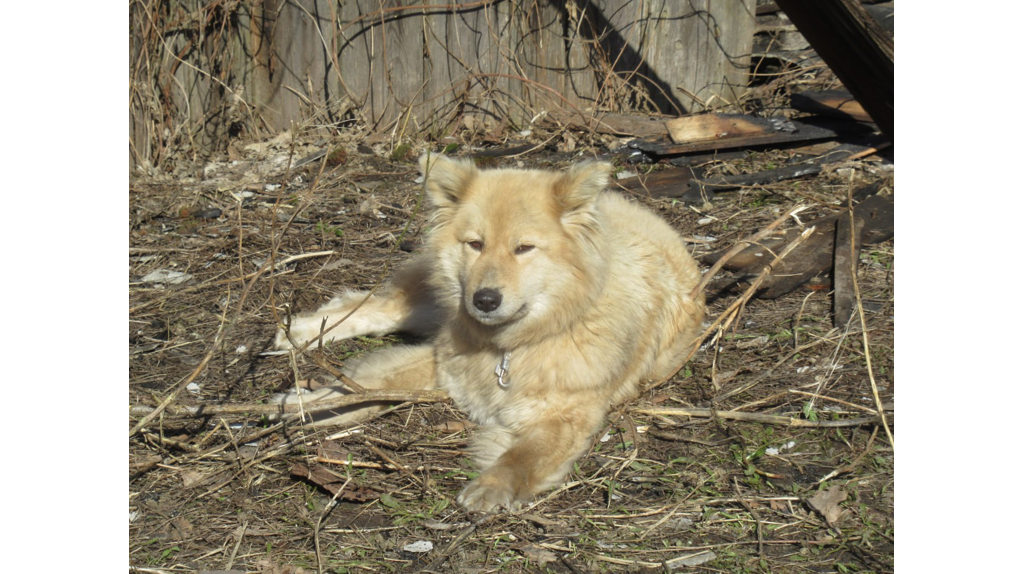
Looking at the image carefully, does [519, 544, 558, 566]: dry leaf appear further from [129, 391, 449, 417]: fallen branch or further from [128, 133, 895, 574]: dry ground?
[129, 391, 449, 417]: fallen branch

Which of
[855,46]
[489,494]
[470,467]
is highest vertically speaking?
[855,46]

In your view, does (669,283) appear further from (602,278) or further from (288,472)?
(288,472)

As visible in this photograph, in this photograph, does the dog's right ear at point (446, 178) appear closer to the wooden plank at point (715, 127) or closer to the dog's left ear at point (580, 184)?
the dog's left ear at point (580, 184)

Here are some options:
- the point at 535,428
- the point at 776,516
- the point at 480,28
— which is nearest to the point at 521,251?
the point at 535,428

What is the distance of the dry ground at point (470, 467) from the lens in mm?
3127

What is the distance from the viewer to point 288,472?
145 inches

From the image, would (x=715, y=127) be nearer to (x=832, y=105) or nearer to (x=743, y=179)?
(x=743, y=179)

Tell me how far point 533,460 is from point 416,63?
568 centimetres

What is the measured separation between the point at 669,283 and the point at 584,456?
4.43 feet

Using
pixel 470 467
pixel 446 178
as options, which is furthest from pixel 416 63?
pixel 470 467

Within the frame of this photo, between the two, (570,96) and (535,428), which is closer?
(535,428)

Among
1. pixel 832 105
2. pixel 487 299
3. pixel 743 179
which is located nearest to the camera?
pixel 487 299

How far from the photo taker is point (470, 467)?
12.3 feet

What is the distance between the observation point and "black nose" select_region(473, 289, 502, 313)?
3604 millimetres
